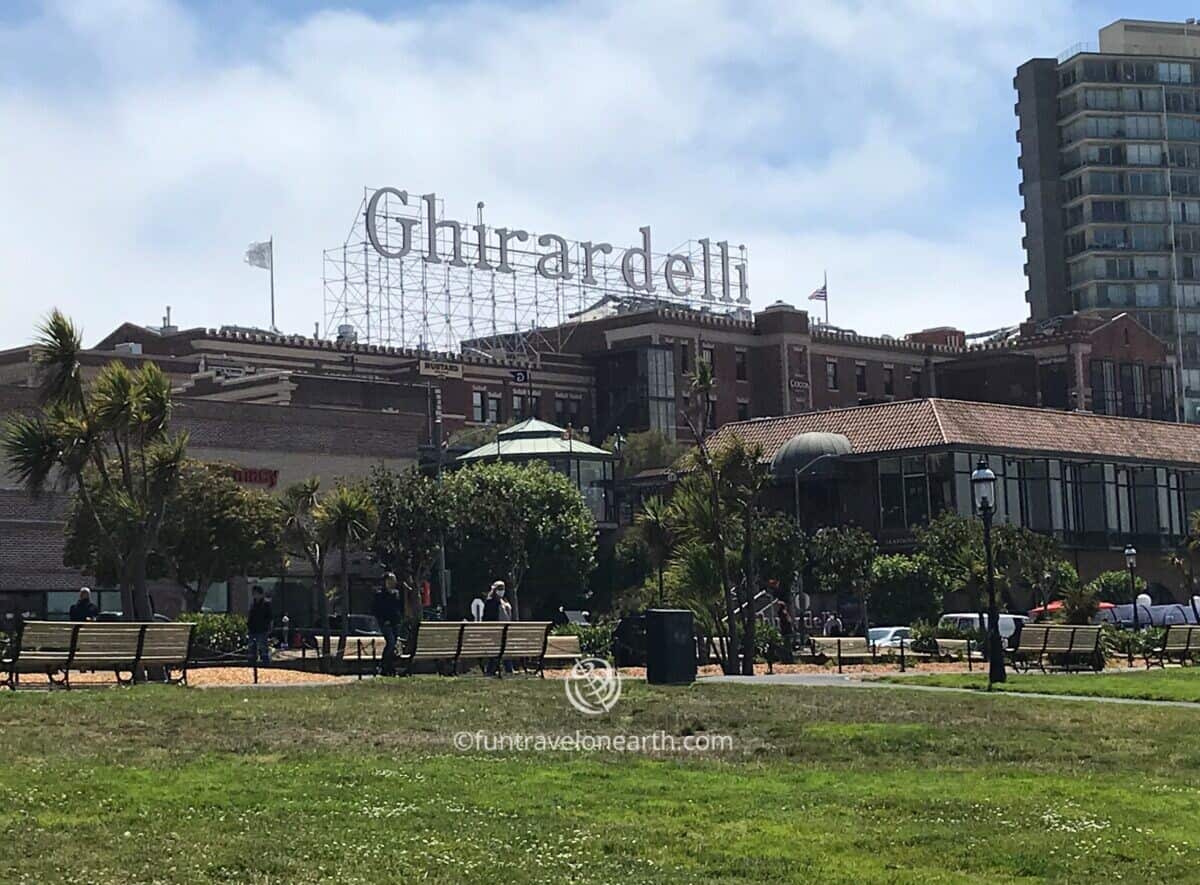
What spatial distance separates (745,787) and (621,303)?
354ft

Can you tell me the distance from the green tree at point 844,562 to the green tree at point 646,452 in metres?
37.8

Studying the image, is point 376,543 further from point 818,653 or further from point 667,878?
point 667,878

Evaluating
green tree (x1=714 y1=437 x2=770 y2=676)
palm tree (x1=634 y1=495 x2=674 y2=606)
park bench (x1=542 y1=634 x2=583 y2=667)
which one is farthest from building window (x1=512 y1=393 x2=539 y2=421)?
park bench (x1=542 y1=634 x2=583 y2=667)

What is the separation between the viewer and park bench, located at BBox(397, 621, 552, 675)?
26.2 m

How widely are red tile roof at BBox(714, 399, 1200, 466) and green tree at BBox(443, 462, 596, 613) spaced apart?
807 centimetres

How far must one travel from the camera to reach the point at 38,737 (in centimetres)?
1563

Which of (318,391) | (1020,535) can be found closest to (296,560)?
(318,391)

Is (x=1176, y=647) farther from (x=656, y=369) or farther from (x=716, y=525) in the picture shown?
(x=656, y=369)

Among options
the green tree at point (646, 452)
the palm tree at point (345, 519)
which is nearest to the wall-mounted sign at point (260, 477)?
the palm tree at point (345, 519)

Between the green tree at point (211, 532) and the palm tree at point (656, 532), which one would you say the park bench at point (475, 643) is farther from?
the green tree at point (211, 532)

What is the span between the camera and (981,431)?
80.1 metres

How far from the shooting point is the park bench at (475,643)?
26188 millimetres

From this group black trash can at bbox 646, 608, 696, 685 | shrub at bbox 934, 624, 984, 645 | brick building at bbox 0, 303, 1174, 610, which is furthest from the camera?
brick building at bbox 0, 303, 1174, 610

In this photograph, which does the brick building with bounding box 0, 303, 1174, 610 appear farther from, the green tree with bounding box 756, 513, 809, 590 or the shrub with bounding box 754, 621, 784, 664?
the shrub with bounding box 754, 621, 784, 664
